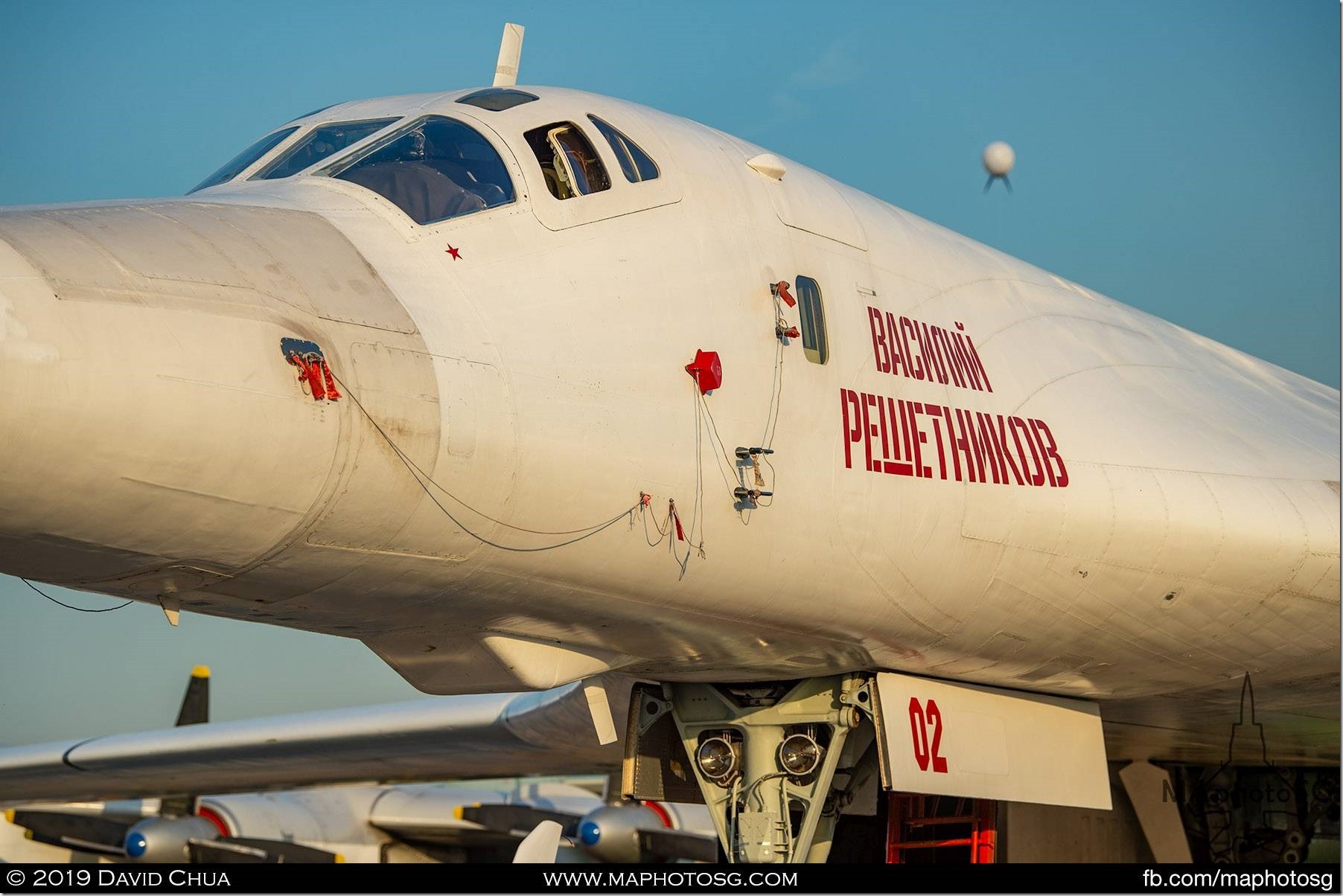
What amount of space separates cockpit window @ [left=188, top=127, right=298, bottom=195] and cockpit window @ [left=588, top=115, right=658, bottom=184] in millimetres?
1490

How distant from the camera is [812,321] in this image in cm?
704

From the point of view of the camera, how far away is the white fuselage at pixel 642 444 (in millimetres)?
4723

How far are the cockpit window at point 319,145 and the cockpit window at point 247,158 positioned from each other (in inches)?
7.5

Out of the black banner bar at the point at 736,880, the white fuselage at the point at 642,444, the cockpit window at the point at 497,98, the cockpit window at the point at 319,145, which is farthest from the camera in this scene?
the black banner bar at the point at 736,880

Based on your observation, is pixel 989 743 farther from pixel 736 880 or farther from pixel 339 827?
pixel 339 827

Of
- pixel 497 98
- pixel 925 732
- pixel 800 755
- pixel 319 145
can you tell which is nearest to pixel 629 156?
pixel 497 98

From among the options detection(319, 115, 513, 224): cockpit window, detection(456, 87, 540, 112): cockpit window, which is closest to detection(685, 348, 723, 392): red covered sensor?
detection(319, 115, 513, 224): cockpit window

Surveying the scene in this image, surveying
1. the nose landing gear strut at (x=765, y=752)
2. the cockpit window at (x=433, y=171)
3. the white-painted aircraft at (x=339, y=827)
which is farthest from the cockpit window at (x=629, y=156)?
the white-painted aircraft at (x=339, y=827)

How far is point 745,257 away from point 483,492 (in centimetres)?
202

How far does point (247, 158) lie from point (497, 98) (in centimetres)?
123

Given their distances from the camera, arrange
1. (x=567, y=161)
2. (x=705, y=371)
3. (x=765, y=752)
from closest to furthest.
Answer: (x=705, y=371), (x=567, y=161), (x=765, y=752)

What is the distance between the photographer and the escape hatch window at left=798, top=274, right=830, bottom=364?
6953mm

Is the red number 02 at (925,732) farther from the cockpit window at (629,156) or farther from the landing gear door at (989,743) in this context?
the cockpit window at (629,156)

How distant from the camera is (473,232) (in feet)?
19.5
